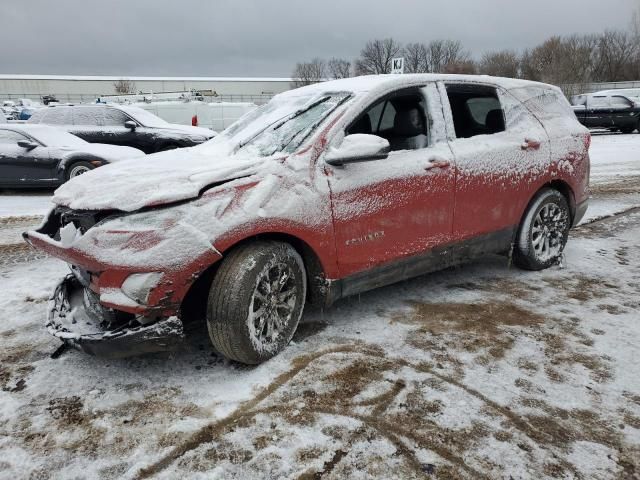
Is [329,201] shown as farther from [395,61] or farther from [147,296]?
[395,61]

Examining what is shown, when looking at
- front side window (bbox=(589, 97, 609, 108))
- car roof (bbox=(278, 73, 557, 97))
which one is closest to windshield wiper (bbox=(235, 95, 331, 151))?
car roof (bbox=(278, 73, 557, 97))

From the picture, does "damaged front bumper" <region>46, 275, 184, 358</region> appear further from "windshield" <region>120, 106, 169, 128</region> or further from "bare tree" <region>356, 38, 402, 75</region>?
"bare tree" <region>356, 38, 402, 75</region>

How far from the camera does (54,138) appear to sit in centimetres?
956

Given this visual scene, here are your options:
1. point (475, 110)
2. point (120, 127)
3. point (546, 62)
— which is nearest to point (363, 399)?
point (475, 110)

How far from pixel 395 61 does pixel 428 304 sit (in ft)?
26.1

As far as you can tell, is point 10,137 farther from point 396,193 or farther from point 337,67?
point 337,67

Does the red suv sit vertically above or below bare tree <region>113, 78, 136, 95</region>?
below

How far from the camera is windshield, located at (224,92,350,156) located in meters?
3.27

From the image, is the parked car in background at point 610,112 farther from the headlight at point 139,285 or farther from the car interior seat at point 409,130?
the headlight at point 139,285

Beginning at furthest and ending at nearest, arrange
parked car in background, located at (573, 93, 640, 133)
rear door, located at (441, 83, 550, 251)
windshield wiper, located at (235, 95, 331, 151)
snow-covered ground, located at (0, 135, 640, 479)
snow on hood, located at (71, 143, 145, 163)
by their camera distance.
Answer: parked car in background, located at (573, 93, 640, 133), snow on hood, located at (71, 143, 145, 163), rear door, located at (441, 83, 550, 251), windshield wiper, located at (235, 95, 331, 151), snow-covered ground, located at (0, 135, 640, 479)

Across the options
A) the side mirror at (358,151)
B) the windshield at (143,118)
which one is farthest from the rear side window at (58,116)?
the side mirror at (358,151)

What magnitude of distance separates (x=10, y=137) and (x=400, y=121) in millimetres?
8369

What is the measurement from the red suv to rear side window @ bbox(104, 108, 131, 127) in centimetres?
811

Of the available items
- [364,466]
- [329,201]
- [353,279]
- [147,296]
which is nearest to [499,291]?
[353,279]
